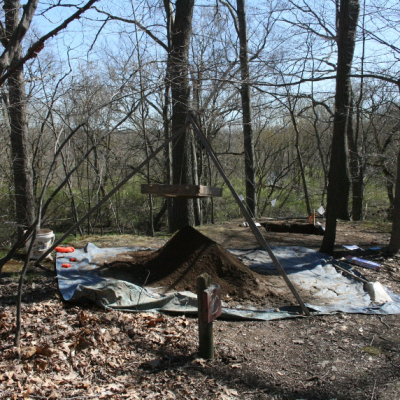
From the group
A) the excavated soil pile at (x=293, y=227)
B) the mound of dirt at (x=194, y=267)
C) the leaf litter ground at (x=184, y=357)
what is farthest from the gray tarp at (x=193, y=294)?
the excavated soil pile at (x=293, y=227)

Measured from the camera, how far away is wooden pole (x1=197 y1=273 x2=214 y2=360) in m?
2.95

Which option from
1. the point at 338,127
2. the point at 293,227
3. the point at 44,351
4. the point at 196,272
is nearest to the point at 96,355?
the point at 44,351

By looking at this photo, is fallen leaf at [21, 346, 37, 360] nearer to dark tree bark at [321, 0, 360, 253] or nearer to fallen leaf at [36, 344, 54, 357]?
fallen leaf at [36, 344, 54, 357]

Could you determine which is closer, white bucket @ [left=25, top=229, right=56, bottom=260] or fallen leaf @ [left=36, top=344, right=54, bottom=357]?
fallen leaf @ [left=36, top=344, right=54, bottom=357]

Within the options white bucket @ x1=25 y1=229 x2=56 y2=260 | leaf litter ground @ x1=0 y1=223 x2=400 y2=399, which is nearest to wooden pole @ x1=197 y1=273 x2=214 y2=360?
leaf litter ground @ x1=0 y1=223 x2=400 y2=399

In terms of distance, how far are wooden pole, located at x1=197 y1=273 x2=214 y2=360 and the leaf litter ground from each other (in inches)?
3.3

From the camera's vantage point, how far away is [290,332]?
12.0 ft

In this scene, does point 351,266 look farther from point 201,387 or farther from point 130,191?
point 130,191

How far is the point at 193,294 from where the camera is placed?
438 centimetres

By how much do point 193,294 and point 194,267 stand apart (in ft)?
1.96

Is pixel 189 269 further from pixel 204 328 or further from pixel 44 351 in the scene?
pixel 44 351

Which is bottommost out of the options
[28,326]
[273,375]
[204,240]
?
[273,375]

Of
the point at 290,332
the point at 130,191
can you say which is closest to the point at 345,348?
the point at 290,332

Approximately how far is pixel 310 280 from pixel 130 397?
3.28m
